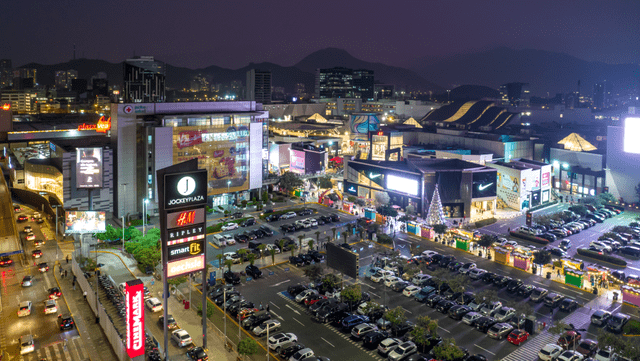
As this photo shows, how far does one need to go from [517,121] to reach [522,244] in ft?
211

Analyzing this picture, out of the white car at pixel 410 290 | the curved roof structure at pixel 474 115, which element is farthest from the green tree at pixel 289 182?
the curved roof structure at pixel 474 115

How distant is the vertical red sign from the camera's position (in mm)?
20594

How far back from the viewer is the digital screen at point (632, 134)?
187 ft

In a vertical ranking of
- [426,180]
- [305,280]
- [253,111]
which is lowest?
[305,280]

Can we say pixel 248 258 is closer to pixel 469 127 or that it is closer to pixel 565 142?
pixel 565 142

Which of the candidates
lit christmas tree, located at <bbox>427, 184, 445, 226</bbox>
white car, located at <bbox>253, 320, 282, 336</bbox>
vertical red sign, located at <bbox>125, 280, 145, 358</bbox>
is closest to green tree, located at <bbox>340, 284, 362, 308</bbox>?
white car, located at <bbox>253, 320, 282, 336</bbox>

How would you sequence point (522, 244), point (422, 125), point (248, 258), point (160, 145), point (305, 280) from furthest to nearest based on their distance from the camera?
point (422, 125), point (160, 145), point (522, 244), point (248, 258), point (305, 280)

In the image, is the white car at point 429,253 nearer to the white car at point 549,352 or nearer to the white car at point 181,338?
the white car at point 549,352

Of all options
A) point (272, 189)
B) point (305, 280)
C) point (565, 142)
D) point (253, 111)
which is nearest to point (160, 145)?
point (253, 111)

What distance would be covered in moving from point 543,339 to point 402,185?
29632 mm

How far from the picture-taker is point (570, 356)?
23812 millimetres

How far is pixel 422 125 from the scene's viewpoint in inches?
3760

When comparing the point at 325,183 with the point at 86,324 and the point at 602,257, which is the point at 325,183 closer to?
the point at 602,257

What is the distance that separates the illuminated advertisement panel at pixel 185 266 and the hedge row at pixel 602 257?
33595mm
